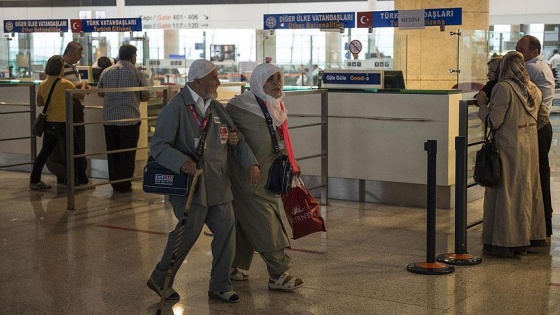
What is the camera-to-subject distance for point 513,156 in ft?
22.7

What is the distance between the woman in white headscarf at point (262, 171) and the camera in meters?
5.95

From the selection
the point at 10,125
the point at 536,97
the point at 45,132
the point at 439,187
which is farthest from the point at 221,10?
the point at 536,97

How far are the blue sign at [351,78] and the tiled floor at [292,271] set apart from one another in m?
1.37

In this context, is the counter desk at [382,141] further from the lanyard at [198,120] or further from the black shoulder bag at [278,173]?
the lanyard at [198,120]

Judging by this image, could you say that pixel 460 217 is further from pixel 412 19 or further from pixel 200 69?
pixel 412 19

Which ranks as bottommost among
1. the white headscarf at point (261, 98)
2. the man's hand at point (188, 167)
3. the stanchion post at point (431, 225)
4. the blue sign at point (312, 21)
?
the stanchion post at point (431, 225)

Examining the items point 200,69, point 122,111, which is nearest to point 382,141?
point 122,111

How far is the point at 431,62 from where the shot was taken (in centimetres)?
1291

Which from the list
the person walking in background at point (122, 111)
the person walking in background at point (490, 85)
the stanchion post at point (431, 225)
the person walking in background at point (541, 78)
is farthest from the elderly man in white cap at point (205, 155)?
the person walking in background at point (122, 111)

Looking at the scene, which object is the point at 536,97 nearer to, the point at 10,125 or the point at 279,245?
the point at 279,245

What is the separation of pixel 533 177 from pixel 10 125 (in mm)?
7226

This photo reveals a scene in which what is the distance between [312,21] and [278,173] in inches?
329

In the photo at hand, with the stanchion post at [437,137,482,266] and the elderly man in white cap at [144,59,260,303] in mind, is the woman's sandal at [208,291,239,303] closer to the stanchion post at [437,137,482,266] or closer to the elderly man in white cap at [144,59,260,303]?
the elderly man in white cap at [144,59,260,303]

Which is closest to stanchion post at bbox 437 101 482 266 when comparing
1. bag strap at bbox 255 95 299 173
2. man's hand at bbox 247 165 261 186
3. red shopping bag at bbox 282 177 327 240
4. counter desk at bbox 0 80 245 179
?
red shopping bag at bbox 282 177 327 240
